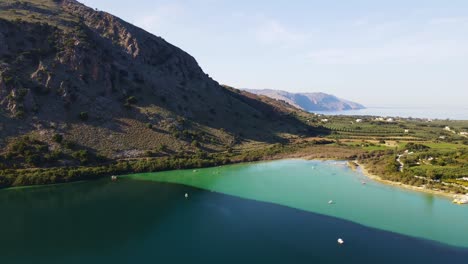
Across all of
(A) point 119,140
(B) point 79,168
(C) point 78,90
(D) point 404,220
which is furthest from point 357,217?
(C) point 78,90

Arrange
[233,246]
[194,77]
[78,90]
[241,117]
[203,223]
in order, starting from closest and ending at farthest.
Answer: [233,246] < [203,223] < [78,90] < [241,117] < [194,77]

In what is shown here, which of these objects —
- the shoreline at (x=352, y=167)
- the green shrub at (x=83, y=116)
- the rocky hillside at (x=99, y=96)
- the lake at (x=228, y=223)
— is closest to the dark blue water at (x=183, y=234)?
the lake at (x=228, y=223)

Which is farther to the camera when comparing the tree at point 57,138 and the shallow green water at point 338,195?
the tree at point 57,138

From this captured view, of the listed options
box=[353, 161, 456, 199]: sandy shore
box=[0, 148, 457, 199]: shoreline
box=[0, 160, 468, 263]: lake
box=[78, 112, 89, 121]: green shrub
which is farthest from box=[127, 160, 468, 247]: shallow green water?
box=[78, 112, 89, 121]: green shrub

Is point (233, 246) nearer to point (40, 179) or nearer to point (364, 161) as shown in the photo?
point (40, 179)

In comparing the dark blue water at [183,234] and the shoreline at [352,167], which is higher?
the shoreline at [352,167]

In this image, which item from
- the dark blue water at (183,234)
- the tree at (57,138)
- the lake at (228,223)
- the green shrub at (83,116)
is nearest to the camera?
the dark blue water at (183,234)

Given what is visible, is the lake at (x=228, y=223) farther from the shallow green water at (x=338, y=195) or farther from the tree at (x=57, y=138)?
the tree at (x=57, y=138)
